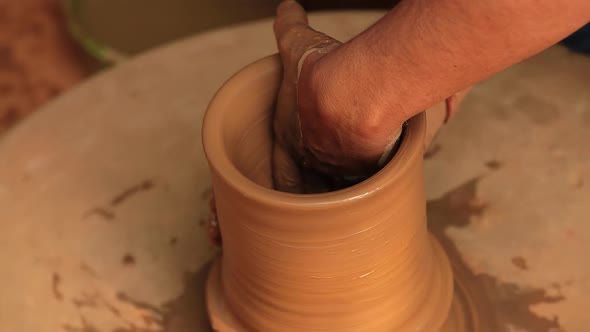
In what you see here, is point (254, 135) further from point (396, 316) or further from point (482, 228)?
point (482, 228)

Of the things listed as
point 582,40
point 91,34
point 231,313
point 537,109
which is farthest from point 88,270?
point 91,34

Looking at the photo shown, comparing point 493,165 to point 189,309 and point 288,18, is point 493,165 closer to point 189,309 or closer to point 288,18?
point 288,18

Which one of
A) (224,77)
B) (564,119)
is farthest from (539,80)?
(224,77)

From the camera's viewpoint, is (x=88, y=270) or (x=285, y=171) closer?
(x=285, y=171)

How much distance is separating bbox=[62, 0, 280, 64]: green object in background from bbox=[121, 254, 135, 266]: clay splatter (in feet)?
4.76

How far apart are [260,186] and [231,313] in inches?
11.3

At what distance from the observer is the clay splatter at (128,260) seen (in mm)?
1257

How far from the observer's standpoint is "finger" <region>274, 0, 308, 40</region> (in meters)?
1.08

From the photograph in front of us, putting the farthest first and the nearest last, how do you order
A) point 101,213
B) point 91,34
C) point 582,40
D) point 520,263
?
point 91,34
point 582,40
point 101,213
point 520,263

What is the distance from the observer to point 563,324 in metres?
1.11

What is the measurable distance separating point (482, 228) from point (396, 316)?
0.32m

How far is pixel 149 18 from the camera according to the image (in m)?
2.62

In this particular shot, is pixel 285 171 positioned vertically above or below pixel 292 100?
below

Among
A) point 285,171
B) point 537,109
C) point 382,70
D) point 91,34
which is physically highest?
point 382,70
